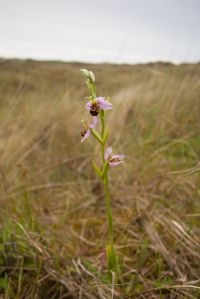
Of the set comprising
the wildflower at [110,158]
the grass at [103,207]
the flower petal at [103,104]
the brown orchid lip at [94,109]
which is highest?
the flower petal at [103,104]

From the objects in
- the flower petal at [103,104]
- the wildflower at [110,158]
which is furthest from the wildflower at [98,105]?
the wildflower at [110,158]

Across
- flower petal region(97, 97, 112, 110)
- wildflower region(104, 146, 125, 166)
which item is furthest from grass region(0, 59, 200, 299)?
flower petal region(97, 97, 112, 110)

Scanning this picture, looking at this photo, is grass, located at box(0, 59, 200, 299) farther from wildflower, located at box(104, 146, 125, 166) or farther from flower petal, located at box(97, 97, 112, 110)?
flower petal, located at box(97, 97, 112, 110)

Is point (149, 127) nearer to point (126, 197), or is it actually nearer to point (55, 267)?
point (126, 197)

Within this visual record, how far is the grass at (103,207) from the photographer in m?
1.59

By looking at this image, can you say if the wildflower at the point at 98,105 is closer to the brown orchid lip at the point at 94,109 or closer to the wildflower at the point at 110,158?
the brown orchid lip at the point at 94,109

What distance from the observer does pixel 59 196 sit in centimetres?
276

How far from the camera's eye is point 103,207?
101 inches

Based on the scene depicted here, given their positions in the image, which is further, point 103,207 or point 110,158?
point 103,207

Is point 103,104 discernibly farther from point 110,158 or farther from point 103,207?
point 103,207

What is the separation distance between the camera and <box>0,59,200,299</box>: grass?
159 cm

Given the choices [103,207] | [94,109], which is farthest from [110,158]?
[103,207]

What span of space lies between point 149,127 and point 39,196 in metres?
1.35

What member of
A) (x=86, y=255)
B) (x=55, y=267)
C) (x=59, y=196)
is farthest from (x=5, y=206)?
(x=55, y=267)
